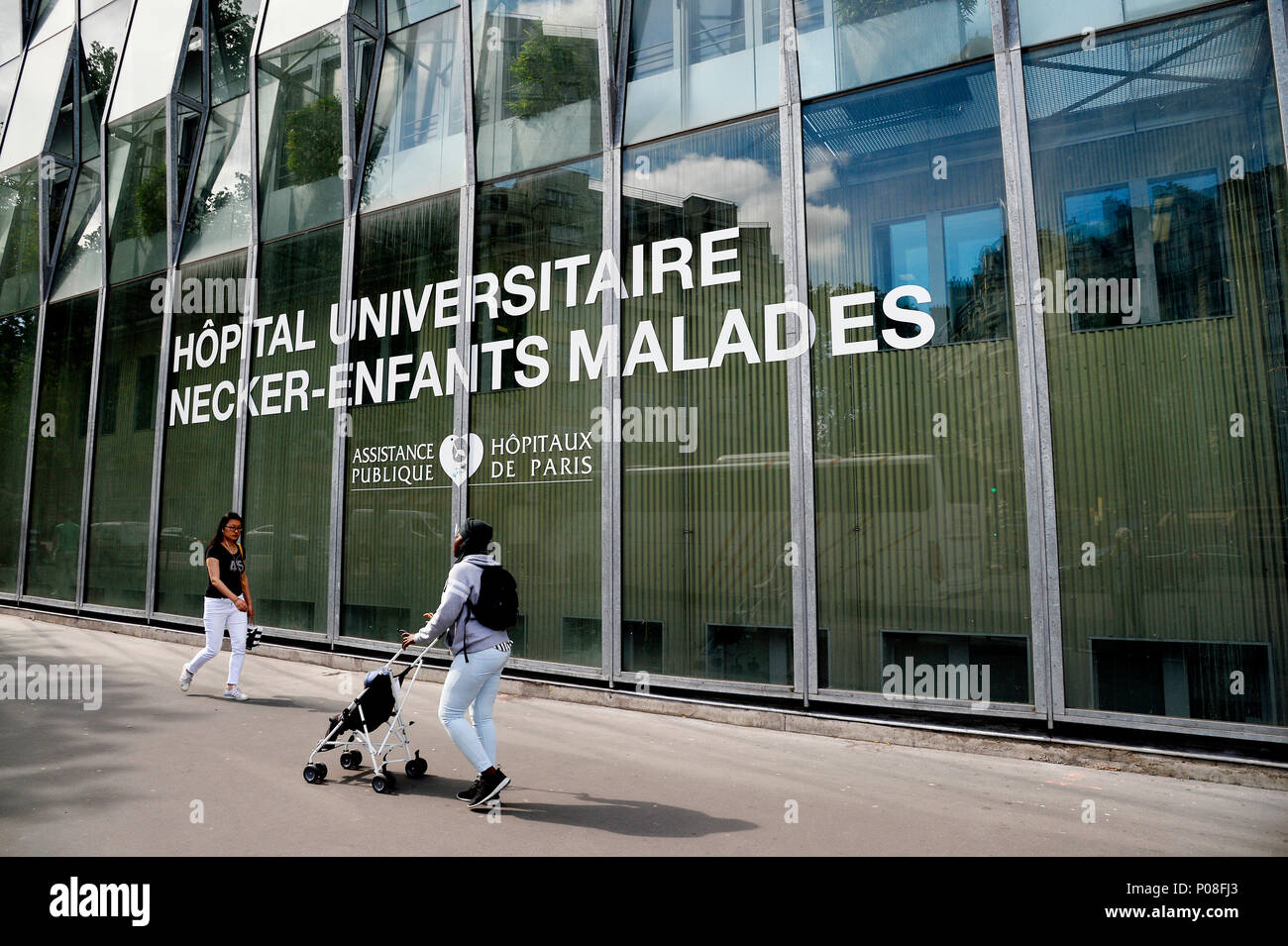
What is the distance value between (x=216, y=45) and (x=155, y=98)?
4.87 feet

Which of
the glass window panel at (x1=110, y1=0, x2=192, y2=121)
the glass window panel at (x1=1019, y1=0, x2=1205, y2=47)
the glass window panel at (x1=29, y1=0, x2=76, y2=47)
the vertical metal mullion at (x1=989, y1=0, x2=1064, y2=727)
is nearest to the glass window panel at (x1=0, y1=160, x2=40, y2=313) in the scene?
the glass window panel at (x1=29, y1=0, x2=76, y2=47)

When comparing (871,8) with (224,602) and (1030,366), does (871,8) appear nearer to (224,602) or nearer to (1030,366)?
(1030,366)

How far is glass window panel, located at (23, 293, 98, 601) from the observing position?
627 inches

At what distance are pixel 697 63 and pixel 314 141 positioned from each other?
245 inches

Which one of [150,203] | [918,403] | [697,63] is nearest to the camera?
[918,403]

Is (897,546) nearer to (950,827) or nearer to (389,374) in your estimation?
(950,827)

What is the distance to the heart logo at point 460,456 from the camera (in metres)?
10.9

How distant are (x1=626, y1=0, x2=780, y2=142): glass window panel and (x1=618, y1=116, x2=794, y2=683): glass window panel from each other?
0.95ft

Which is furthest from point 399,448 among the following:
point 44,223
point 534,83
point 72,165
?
point 44,223

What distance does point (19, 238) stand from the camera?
703 inches

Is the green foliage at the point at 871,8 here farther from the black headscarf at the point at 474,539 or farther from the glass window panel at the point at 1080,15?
the black headscarf at the point at 474,539

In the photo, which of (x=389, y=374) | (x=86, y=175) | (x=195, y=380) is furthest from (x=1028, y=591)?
(x=86, y=175)

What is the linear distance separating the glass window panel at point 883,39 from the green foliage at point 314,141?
696 cm
